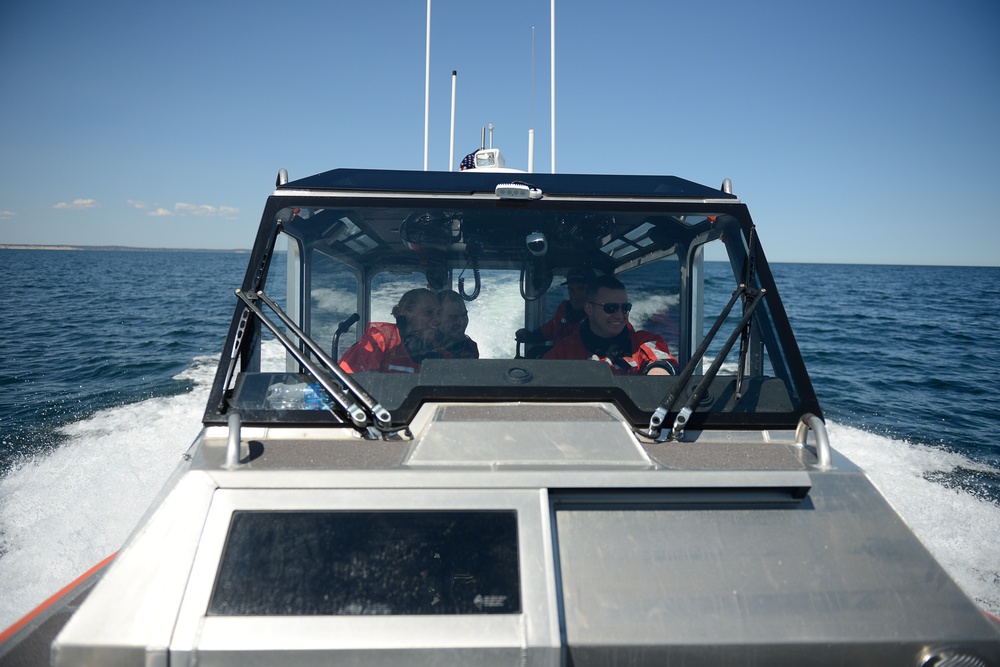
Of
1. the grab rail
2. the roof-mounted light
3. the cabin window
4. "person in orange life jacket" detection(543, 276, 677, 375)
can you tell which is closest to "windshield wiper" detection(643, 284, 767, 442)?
the grab rail

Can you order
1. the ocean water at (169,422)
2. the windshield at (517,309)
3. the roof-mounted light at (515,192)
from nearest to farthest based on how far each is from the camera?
the windshield at (517,309)
the roof-mounted light at (515,192)
the ocean water at (169,422)

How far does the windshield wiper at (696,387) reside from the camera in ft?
Answer: 6.55

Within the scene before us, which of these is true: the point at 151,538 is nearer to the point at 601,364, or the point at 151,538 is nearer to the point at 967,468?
the point at 601,364

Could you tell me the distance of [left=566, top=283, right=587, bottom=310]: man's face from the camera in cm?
271

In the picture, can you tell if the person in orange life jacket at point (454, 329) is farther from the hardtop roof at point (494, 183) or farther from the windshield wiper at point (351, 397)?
the windshield wiper at point (351, 397)

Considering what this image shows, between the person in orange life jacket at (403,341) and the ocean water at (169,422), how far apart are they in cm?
21

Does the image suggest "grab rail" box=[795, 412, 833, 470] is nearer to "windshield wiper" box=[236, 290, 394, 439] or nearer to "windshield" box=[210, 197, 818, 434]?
"windshield" box=[210, 197, 818, 434]

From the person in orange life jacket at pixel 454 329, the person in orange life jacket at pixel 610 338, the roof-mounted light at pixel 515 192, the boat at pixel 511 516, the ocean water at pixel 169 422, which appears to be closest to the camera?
the boat at pixel 511 516

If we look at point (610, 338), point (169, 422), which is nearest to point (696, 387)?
point (610, 338)

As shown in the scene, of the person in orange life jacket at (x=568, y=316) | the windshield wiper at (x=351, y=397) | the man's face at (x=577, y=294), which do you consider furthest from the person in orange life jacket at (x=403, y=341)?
the man's face at (x=577, y=294)

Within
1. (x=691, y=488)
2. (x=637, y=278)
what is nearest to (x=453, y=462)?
(x=691, y=488)

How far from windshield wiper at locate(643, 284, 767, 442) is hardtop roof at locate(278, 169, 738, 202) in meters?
0.46

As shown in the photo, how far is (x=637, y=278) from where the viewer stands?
2.70 meters

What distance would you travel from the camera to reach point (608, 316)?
2.66 metres
